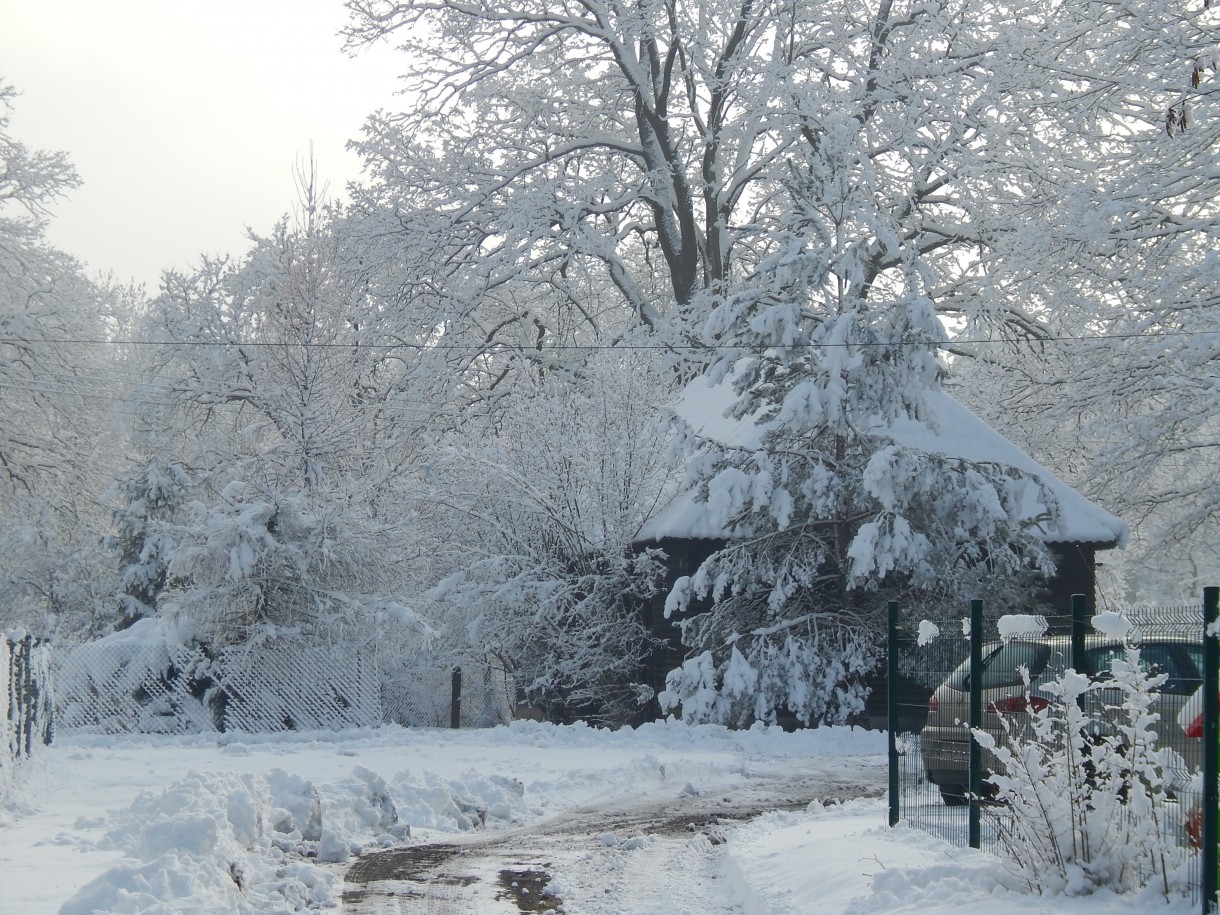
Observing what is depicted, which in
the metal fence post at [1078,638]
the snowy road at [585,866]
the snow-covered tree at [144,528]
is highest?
the snow-covered tree at [144,528]

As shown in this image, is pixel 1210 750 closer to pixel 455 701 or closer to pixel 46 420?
pixel 455 701

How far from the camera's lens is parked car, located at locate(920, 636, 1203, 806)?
24.6ft

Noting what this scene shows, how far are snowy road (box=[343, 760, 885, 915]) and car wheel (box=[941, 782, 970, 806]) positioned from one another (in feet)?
5.93

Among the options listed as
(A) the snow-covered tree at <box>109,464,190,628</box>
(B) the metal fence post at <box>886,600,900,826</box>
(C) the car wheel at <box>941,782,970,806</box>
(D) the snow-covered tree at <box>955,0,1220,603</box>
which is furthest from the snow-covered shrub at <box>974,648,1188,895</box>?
(A) the snow-covered tree at <box>109,464,190,628</box>

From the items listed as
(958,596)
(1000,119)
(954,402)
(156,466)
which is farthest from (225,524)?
(1000,119)

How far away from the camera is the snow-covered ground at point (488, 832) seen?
799cm

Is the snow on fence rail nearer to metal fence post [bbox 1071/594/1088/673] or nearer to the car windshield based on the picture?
the car windshield

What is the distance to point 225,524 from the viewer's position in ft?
73.8

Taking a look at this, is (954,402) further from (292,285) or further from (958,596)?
(292,285)

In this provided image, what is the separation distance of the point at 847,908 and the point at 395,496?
822 inches

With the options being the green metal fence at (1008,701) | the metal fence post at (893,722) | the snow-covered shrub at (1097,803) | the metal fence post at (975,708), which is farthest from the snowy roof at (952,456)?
the snow-covered shrub at (1097,803)

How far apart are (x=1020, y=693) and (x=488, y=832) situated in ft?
15.9

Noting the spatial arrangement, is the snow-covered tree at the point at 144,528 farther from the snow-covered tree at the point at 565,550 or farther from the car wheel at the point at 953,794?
the car wheel at the point at 953,794

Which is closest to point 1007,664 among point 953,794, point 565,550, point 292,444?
point 953,794
